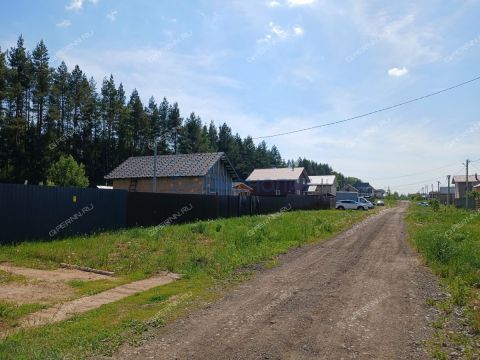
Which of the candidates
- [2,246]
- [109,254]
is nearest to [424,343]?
[109,254]

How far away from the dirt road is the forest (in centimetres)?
3376

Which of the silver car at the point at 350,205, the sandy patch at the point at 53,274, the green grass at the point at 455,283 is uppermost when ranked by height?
the silver car at the point at 350,205

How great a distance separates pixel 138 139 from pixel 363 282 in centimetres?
6142

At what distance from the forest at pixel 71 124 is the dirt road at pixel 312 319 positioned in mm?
33760

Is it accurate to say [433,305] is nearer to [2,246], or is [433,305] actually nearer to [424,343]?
[424,343]

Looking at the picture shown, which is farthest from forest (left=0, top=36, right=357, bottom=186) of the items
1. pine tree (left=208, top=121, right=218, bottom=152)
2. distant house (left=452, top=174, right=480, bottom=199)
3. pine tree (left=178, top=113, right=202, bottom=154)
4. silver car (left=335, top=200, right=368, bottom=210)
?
distant house (left=452, top=174, right=480, bottom=199)

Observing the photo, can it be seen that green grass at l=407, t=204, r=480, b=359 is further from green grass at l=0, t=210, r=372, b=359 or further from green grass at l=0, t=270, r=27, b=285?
green grass at l=0, t=270, r=27, b=285

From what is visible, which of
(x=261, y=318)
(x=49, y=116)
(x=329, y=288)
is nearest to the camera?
(x=261, y=318)

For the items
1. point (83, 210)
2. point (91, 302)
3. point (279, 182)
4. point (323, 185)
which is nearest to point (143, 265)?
point (91, 302)

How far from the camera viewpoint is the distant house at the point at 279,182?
231ft

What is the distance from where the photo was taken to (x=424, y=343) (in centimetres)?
541

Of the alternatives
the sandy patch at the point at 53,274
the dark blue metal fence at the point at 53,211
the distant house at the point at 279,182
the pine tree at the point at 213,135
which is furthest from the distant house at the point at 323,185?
the sandy patch at the point at 53,274

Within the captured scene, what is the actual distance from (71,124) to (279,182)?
1350 inches

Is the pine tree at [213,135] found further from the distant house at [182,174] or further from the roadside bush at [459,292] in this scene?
the roadside bush at [459,292]
